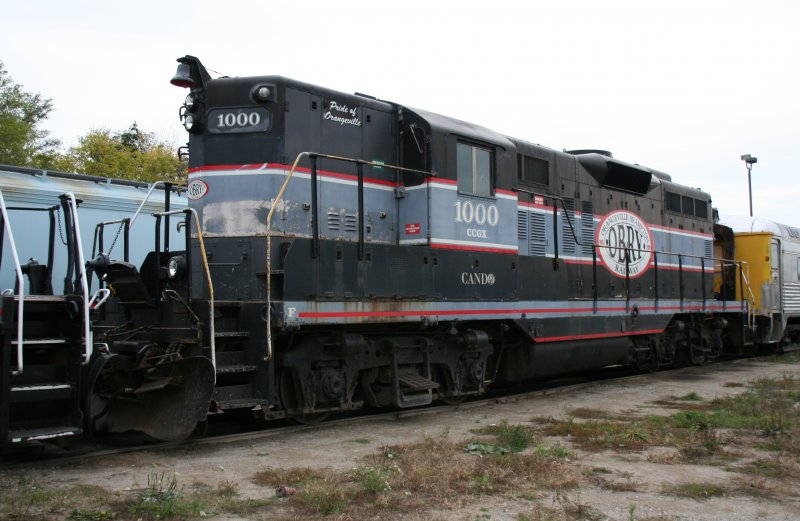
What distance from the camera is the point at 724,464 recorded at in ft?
19.6

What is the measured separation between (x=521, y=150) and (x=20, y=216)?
7.57 meters

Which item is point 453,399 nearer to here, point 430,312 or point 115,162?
point 430,312

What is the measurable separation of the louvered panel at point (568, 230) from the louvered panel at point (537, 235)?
1.59ft

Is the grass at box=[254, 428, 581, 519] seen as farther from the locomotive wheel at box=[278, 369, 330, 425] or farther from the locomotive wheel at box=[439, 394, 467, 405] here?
the locomotive wheel at box=[439, 394, 467, 405]

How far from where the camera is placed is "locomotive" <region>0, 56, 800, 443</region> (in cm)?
588

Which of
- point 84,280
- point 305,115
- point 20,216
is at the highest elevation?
point 305,115

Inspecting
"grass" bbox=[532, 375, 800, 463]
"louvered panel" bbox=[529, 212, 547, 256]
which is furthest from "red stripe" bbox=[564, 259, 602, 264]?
"grass" bbox=[532, 375, 800, 463]

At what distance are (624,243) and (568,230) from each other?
186 centimetres

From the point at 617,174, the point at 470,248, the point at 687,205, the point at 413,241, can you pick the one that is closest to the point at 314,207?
the point at 413,241

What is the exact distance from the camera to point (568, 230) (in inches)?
433

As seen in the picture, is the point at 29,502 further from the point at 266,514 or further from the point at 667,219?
the point at 667,219

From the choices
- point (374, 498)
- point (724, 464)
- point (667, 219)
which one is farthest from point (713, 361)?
point (374, 498)

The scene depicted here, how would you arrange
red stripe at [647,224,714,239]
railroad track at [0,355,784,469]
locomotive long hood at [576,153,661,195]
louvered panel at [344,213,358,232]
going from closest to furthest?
railroad track at [0,355,784,469] < louvered panel at [344,213,358,232] < locomotive long hood at [576,153,661,195] < red stripe at [647,224,714,239]

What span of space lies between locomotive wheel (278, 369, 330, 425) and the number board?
2557 millimetres
